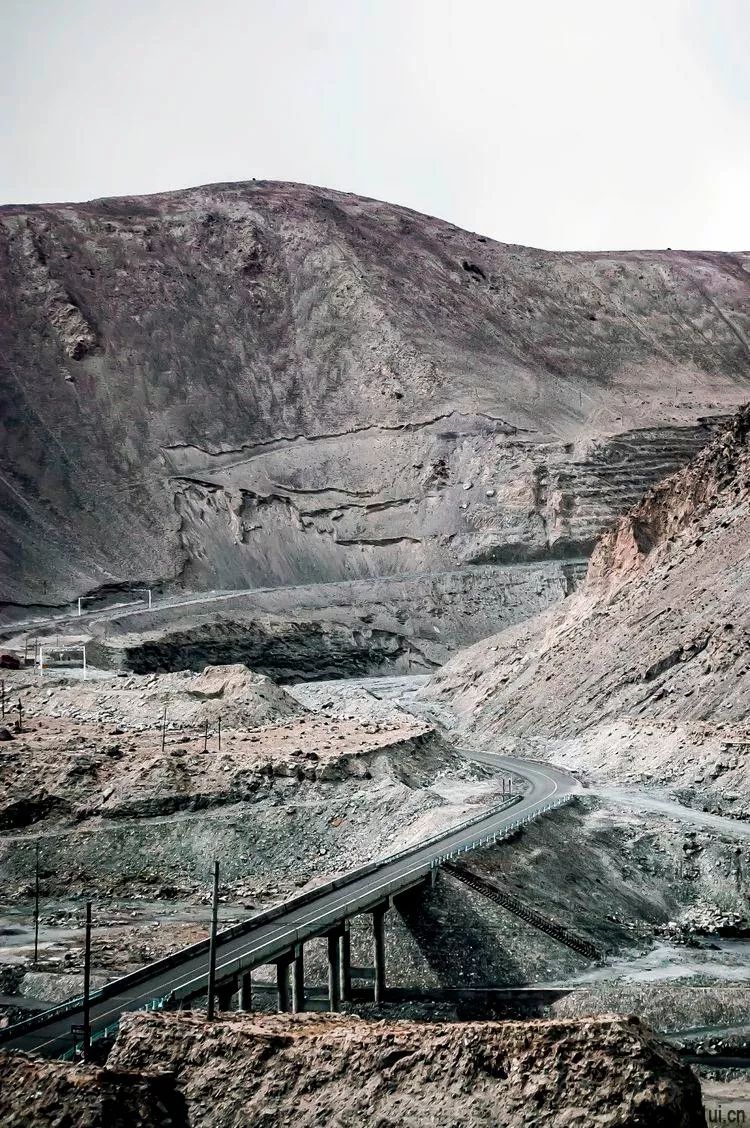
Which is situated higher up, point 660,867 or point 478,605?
point 478,605

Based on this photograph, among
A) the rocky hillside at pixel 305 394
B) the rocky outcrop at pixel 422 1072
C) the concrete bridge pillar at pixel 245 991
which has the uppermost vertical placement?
the rocky hillside at pixel 305 394

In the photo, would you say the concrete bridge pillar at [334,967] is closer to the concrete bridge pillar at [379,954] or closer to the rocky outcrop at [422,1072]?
the concrete bridge pillar at [379,954]

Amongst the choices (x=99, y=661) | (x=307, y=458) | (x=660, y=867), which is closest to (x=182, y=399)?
(x=307, y=458)

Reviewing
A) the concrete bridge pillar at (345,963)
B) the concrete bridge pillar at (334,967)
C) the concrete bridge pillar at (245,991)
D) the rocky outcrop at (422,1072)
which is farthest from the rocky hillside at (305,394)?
the rocky outcrop at (422,1072)

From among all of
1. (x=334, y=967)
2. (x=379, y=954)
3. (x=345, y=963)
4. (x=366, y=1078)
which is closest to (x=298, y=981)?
(x=334, y=967)

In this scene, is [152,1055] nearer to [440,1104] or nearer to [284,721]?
[440,1104]

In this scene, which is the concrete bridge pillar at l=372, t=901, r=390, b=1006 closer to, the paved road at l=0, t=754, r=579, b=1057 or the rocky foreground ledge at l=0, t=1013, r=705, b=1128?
the paved road at l=0, t=754, r=579, b=1057
